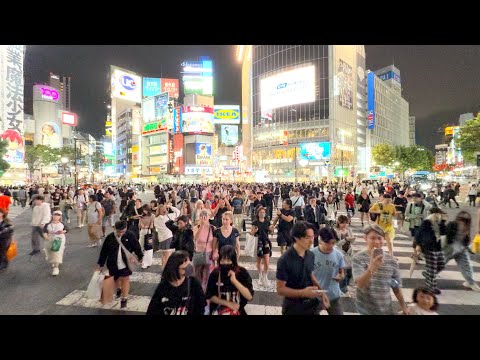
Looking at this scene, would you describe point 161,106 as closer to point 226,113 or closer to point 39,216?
point 226,113

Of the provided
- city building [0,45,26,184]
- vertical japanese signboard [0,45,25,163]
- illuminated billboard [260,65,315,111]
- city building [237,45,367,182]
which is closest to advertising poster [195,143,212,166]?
city building [237,45,367,182]

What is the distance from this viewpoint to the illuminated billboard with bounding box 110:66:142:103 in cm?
10400

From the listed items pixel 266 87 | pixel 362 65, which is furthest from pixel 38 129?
pixel 362 65

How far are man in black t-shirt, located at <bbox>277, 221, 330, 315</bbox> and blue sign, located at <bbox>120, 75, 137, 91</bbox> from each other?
383ft

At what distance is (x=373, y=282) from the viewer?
3.45 m

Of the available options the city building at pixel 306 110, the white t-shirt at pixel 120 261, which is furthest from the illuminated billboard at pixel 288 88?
the white t-shirt at pixel 120 261

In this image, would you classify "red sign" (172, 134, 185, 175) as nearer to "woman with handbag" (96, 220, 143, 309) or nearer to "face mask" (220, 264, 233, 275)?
"woman with handbag" (96, 220, 143, 309)

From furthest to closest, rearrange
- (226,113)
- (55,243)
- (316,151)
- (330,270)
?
(226,113) < (316,151) < (55,243) < (330,270)

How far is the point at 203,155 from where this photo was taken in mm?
77812

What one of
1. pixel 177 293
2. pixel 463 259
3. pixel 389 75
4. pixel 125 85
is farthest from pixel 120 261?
pixel 389 75

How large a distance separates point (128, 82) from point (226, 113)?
40.6 meters

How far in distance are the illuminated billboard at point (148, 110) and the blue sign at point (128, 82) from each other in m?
26.2

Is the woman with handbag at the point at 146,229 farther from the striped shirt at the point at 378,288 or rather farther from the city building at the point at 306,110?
the city building at the point at 306,110
